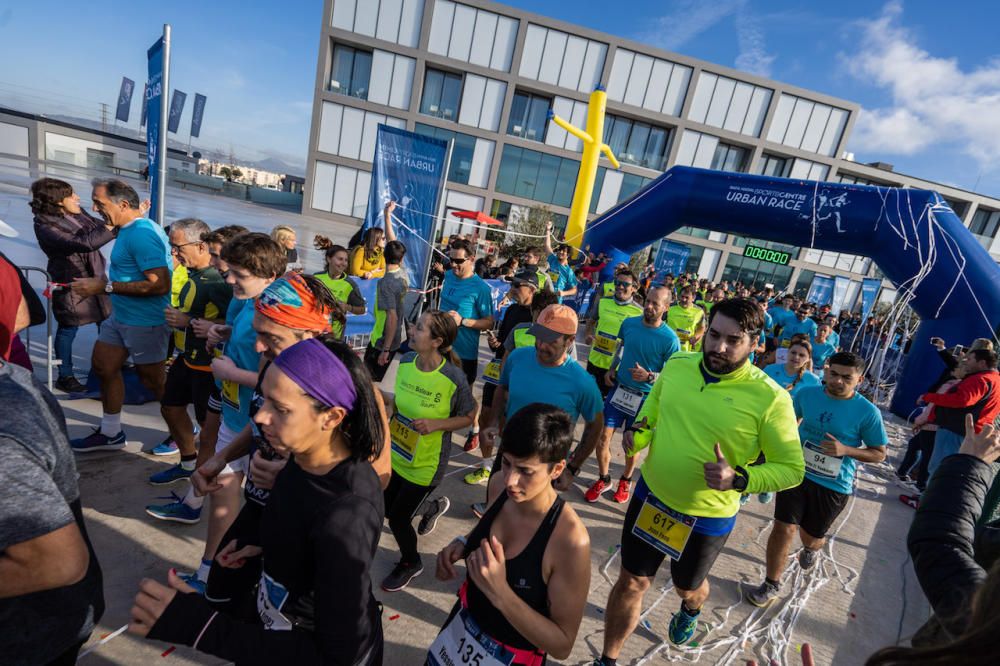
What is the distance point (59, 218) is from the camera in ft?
13.5

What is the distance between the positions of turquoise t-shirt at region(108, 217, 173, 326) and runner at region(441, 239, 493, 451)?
2.53 meters

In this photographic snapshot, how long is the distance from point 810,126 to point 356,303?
36.0 m

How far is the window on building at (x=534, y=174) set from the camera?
2969cm

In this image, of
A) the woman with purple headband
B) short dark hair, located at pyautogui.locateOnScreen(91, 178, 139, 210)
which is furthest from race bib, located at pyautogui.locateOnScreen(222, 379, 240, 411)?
short dark hair, located at pyautogui.locateOnScreen(91, 178, 139, 210)

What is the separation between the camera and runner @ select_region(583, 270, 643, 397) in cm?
522

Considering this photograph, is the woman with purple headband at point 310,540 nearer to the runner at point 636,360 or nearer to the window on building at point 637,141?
the runner at point 636,360

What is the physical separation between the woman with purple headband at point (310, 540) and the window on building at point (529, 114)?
30.8 m

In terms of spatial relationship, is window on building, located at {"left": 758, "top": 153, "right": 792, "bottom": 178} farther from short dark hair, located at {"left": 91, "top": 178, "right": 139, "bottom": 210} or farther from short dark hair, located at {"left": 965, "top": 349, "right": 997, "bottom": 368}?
short dark hair, located at {"left": 91, "top": 178, "right": 139, "bottom": 210}

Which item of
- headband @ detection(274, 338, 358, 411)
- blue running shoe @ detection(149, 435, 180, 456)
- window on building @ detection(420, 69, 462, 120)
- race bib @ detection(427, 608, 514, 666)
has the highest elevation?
window on building @ detection(420, 69, 462, 120)

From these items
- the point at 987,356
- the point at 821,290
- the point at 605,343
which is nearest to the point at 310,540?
the point at 605,343

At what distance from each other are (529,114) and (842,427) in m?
29.8

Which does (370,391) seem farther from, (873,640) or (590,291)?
(590,291)

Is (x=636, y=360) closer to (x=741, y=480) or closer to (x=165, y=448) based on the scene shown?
(x=741, y=480)

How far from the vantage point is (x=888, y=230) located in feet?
26.1
